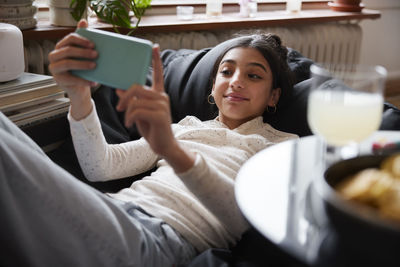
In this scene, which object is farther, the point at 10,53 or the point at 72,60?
the point at 10,53

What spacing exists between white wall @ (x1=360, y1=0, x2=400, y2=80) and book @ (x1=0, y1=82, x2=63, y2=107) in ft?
8.28

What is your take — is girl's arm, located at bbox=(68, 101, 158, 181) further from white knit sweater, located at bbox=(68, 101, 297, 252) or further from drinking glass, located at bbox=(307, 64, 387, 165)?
drinking glass, located at bbox=(307, 64, 387, 165)

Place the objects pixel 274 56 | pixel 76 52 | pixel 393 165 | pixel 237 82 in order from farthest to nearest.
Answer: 1. pixel 274 56
2. pixel 237 82
3. pixel 76 52
4. pixel 393 165

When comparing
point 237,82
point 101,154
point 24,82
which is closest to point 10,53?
point 24,82

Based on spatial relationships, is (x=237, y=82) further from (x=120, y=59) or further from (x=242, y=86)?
(x=120, y=59)

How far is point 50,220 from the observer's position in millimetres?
922

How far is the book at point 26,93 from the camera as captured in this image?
4.69 ft

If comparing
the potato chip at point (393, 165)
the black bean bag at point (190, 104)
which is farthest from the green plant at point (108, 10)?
the potato chip at point (393, 165)

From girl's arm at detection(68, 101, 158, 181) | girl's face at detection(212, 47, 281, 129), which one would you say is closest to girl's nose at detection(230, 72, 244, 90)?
girl's face at detection(212, 47, 281, 129)

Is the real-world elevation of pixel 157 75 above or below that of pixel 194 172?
above

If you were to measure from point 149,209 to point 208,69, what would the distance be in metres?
0.67

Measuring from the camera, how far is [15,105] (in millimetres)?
1440

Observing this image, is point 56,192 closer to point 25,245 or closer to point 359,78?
point 25,245

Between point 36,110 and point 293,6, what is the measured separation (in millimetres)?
1830
